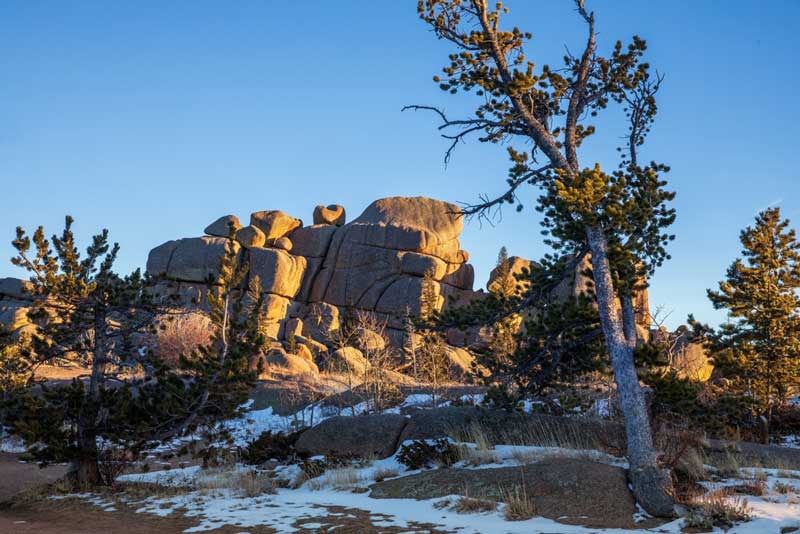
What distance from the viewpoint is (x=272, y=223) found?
61.1 meters

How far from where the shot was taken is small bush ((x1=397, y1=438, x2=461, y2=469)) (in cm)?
1374

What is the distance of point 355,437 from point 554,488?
7362mm

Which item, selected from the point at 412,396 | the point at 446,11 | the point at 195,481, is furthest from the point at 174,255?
the point at 446,11

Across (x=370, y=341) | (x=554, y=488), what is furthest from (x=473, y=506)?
(x=370, y=341)

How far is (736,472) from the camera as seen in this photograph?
36.9ft

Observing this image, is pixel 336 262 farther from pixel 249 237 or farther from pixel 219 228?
pixel 219 228

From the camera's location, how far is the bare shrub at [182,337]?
3666 centimetres

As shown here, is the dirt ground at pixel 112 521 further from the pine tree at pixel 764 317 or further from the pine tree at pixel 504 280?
the pine tree at pixel 504 280

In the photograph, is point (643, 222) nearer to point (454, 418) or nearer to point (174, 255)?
point (454, 418)

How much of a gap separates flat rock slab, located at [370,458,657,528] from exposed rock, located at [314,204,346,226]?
5466cm

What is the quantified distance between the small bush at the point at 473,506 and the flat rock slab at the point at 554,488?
0.34 m

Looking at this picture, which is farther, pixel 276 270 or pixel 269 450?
pixel 276 270

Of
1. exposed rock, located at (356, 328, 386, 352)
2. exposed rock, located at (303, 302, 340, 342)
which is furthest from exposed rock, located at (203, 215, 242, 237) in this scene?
exposed rock, located at (356, 328, 386, 352)

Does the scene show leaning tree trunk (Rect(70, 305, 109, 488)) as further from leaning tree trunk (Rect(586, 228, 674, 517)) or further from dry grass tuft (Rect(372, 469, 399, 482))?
leaning tree trunk (Rect(586, 228, 674, 517))
